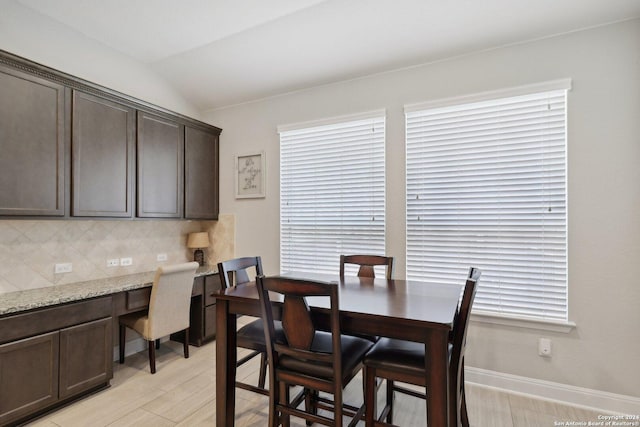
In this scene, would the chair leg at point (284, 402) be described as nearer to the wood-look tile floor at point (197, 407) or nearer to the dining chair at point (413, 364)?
the wood-look tile floor at point (197, 407)

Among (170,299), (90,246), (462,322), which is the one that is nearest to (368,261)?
(462,322)

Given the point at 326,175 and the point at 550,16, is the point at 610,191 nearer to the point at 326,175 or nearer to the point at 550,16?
the point at 550,16

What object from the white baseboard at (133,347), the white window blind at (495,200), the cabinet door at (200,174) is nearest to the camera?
the white window blind at (495,200)

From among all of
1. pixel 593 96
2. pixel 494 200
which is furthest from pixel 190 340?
pixel 593 96

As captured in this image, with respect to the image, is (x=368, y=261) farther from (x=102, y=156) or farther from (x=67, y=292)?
(x=102, y=156)

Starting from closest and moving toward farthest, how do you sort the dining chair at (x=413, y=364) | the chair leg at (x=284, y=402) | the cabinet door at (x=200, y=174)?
1. the dining chair at (x=413, y=364)
2. the chair leg at (x=284, y=402)
3. the cabinet door at (x=200, y=174)

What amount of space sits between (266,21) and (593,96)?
2593mm

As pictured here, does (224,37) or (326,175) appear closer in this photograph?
(224,37)

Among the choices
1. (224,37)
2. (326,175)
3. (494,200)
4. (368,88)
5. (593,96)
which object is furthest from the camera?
(326,175)

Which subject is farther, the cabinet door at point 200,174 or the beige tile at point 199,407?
the cabinet door at point 200,174

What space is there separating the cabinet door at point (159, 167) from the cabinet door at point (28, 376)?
132 cm

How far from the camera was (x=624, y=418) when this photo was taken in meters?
2.20

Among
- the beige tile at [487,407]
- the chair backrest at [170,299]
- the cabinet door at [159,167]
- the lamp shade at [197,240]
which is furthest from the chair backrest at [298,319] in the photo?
the lamp shade at [197,240]

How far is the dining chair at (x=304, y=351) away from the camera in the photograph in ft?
5.03
